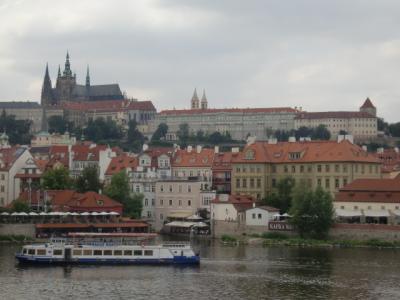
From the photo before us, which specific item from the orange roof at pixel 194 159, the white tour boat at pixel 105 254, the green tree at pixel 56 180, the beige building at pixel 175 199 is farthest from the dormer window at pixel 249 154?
the white tour boat at pixel 105 254

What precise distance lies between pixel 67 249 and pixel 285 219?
2500 cm

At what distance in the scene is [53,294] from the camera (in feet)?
169

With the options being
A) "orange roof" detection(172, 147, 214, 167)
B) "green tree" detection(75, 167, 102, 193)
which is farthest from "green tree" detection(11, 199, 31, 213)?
"orange roof" detection(172, 147, 214, 167)

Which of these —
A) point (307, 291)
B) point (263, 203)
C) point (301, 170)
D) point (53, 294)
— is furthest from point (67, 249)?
point (301, 170)

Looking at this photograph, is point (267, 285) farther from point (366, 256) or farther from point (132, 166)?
point (132, 166)

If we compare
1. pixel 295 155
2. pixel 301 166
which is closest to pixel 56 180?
pixel 295 155

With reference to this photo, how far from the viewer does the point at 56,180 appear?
3841 inches

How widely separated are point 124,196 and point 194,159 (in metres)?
15.1

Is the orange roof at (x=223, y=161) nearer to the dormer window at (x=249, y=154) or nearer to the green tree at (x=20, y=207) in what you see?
the dormer window at (x=249, y=154)

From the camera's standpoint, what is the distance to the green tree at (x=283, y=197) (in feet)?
300

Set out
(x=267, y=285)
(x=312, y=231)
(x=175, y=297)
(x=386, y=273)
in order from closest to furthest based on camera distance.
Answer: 1. (x=175, y=297)
2. (x=267, y=285)
3. (x=386, y=273)
4. (x=312, y=231)

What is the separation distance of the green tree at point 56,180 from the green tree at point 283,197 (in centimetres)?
2051

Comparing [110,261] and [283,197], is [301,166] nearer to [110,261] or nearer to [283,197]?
[283,197]

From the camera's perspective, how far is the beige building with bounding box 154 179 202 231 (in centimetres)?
9744
